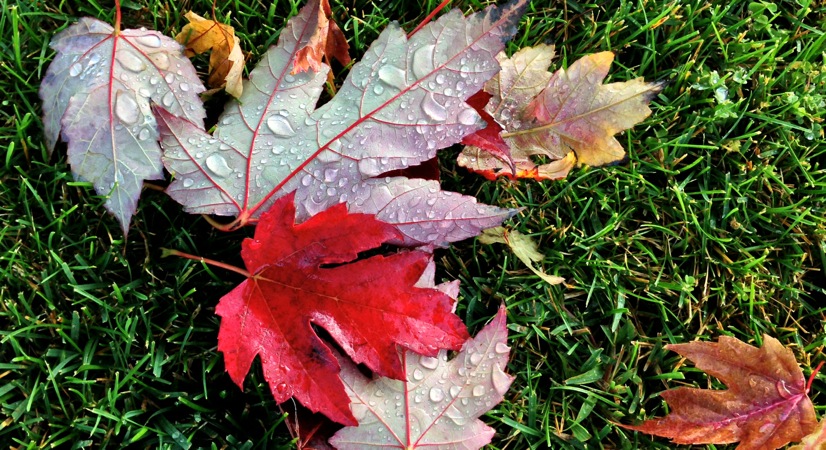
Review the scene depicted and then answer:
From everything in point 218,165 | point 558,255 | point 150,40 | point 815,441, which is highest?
point 150,40

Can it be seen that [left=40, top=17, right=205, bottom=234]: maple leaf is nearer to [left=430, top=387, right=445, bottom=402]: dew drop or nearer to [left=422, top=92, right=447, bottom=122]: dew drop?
[left=422, top=92, right=447, bottom=122]: dew drop

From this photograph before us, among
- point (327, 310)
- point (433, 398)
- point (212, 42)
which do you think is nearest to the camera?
point (327, 310)

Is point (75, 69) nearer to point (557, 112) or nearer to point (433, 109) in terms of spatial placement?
point (433, 109)

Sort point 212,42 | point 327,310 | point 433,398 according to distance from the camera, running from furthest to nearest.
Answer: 1. point 212,42
2. point 433,398
3. point 327,310

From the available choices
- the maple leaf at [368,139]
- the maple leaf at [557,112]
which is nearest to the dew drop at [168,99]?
the maple leaf at [368,139]

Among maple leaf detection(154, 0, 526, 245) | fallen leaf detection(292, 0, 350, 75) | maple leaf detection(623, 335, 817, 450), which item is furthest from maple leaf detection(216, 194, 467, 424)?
maple leaf detection(623, 335, 817, 450)

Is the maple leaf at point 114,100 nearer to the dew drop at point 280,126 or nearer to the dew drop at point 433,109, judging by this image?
the dew drop at point 280,126

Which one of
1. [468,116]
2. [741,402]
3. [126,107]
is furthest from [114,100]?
[741,402]
